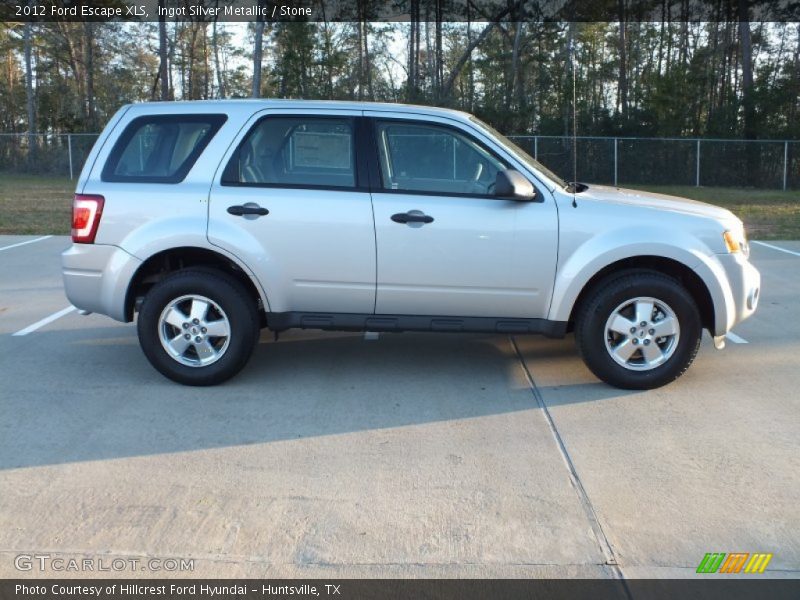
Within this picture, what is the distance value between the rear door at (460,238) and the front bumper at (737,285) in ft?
4.02

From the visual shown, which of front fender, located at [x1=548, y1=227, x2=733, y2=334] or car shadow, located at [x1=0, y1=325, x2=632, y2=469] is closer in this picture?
car shadow, located at [x1=0, y1=325, x2=632, y2=469]

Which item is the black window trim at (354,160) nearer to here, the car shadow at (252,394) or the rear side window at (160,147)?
the rear side window at (160,147)

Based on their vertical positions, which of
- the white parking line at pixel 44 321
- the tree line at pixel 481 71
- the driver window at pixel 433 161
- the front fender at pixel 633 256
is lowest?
the white parking line at pixel 44 321

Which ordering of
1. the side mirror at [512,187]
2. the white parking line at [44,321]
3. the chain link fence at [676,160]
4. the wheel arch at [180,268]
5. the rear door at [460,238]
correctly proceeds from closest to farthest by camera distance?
the side mirror at [512,187]
the rear door at [460,238]
the wheel arch at [180,268]
the white parking line at [44,321]
the chain link fence at [676,160]

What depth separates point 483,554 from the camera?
11.8 ft

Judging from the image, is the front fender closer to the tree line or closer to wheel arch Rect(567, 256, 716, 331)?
wheel arch Rect(567, 256, 716, 331)

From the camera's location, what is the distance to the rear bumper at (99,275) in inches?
228

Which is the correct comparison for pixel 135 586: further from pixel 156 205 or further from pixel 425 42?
pixel 425 42

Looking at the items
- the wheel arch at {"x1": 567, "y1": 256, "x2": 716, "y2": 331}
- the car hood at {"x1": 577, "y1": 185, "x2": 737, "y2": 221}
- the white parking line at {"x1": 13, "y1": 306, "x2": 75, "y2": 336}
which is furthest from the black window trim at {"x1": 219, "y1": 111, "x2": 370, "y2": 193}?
the white parking line at {"x1": 13, "y1": 306, "x2": 75, "y2": 336}

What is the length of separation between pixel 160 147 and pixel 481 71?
33.4m

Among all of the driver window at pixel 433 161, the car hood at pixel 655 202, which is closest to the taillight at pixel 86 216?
the driver window at pixel 433 161

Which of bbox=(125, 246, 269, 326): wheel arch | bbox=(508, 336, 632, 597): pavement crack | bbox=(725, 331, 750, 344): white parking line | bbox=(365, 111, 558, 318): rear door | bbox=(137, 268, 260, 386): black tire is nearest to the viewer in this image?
bbox=(508, 336, 632, 597): pavement crack

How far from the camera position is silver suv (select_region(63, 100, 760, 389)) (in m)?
5.64

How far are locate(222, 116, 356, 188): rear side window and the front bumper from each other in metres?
2.66
